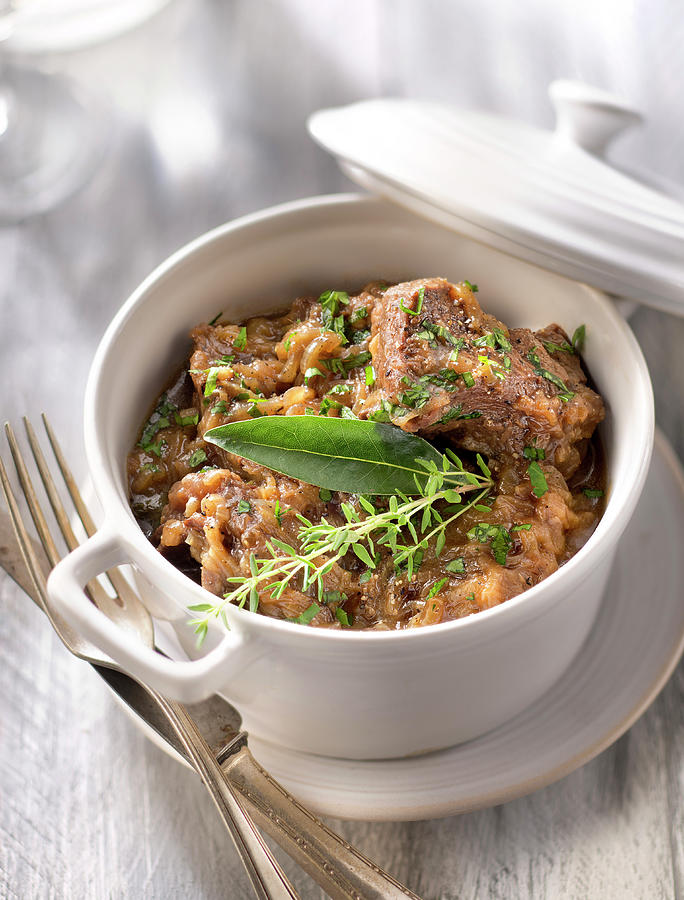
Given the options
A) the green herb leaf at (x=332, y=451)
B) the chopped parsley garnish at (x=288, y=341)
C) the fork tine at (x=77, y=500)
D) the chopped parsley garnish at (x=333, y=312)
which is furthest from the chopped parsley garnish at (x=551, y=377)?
the fork tine at (x=77, y=500)

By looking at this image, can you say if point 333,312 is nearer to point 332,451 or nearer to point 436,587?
point 332,451

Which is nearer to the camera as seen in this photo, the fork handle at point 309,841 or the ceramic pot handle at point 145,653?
the ceramic pot handle at point 145,653

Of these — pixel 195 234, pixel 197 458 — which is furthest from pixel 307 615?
pixel 195 234

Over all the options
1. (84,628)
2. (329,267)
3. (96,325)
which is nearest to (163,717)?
(84,628)

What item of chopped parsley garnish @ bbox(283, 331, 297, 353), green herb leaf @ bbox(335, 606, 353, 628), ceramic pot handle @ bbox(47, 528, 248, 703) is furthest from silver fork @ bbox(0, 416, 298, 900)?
chopped parsley garnish @ bbox(283, 331, 297, 353)

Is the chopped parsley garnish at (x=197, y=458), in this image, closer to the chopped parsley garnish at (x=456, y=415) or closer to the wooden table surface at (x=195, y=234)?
the chopped parsley garnish at (x=456, y=415)

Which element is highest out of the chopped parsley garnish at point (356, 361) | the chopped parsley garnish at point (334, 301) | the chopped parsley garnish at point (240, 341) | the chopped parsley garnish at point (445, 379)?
the chopped parsley garnish at point (334, 301)

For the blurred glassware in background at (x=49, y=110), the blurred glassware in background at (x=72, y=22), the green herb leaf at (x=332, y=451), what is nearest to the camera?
the green herb leaf at (x=332, y=451)
